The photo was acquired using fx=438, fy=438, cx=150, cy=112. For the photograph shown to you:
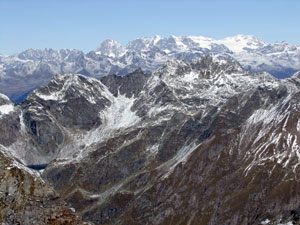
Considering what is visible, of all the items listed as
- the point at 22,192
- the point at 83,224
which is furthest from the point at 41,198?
the point at 83,224

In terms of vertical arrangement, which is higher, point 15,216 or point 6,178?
point 6,178

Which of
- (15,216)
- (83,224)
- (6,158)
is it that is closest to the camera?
(83,224)

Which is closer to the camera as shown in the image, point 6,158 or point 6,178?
point 6,178

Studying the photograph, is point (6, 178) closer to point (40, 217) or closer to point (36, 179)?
point (36, 179)

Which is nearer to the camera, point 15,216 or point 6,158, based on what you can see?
point 15,216

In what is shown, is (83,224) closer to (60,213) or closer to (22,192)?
(60,213)

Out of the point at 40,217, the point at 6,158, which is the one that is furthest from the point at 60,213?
the point at 6,158

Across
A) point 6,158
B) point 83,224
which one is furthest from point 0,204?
point 83,224

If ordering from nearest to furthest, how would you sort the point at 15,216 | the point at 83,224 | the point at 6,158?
1. the point at 83,224
2. the point at 15,216
3. the point at 6,158

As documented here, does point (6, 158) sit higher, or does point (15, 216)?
point (6, 158)
